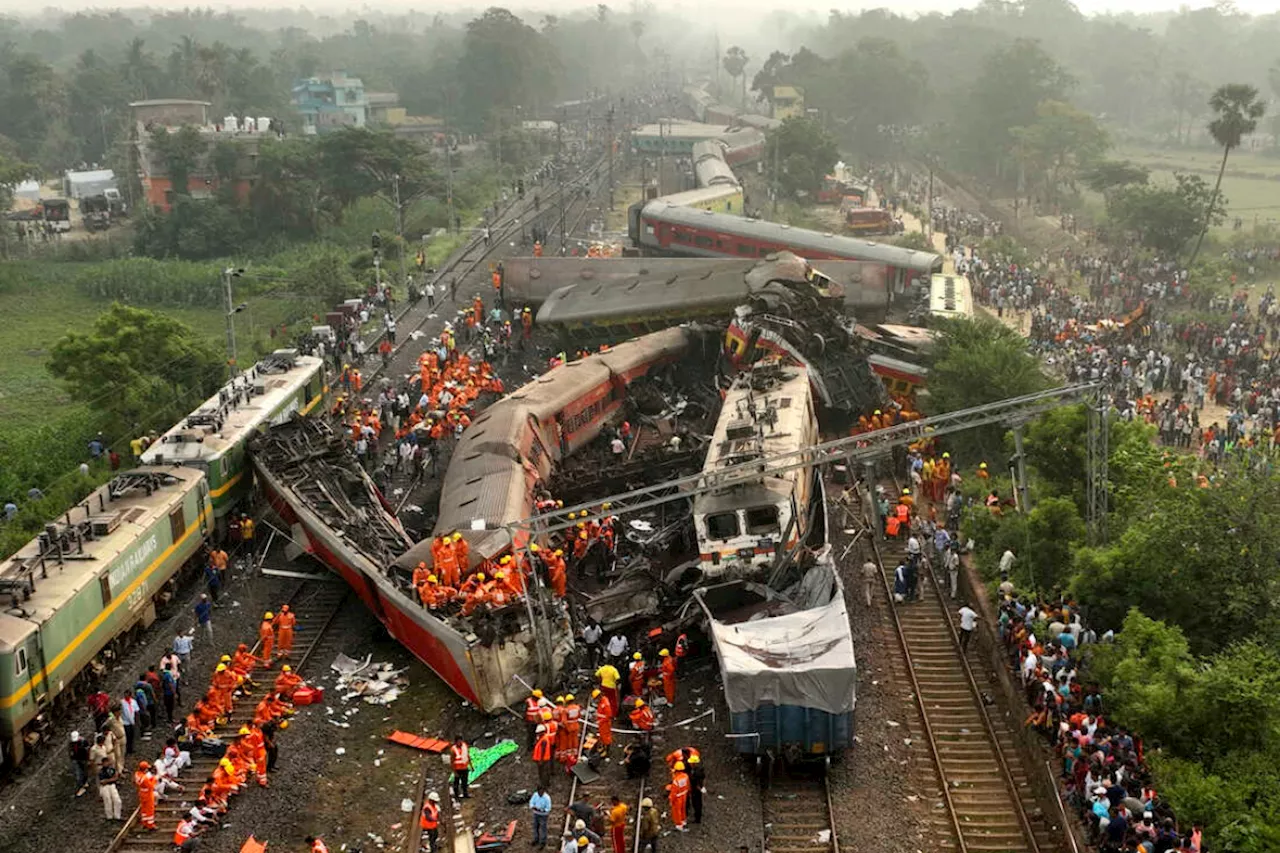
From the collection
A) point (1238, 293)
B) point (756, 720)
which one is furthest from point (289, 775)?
point (1238, 293)

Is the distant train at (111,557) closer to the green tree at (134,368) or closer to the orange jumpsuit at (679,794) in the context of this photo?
the green tree at (134,368)

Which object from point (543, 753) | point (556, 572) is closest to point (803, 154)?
point (556, 572)

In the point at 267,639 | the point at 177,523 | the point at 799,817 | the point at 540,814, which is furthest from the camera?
the point at 177,523

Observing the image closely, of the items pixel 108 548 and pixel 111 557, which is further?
pixel 108 548

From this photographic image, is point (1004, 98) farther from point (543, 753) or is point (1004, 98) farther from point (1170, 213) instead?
point (543, 753)

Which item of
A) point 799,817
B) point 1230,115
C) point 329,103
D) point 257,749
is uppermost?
point 1230,115

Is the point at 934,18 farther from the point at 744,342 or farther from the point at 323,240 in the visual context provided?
the point at 744,342

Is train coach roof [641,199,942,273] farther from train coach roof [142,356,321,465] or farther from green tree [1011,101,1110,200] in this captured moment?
green tree [1011,101,1110,200]
